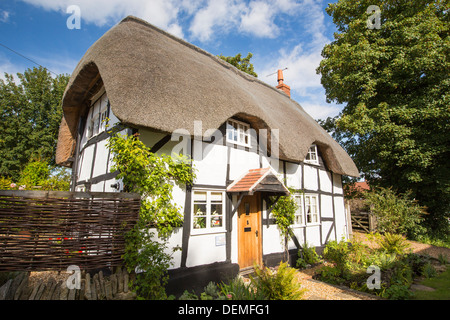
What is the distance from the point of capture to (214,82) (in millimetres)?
6219

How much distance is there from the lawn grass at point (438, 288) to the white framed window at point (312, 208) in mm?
3311

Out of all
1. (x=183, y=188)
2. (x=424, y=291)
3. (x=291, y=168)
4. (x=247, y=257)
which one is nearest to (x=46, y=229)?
(x=183, y=188)

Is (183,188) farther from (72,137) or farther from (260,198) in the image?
(72,137)

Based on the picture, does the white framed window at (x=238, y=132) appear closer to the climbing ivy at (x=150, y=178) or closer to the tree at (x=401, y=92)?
the climbing ivy at (x=150, y=178)

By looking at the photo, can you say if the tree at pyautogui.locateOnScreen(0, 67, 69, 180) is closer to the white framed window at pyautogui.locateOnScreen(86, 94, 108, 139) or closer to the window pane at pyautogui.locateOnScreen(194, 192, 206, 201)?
the white framed window at pyautogui.locateOnScreen(86, 94, 108, 139)

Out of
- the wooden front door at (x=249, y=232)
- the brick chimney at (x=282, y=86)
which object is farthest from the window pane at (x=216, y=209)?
the brick chimney at (x=282, y=86)

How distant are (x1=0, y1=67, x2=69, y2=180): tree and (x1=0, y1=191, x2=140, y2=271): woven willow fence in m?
18.3

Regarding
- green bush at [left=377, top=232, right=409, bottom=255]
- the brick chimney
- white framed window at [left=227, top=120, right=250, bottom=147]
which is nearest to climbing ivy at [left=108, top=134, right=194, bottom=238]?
white framed window at [left=227, top=120, right=250, bottom=147]

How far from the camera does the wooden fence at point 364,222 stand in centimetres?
1245

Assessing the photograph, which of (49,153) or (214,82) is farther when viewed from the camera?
(49,153)

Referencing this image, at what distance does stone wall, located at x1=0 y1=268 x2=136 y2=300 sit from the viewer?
9.78 ft
